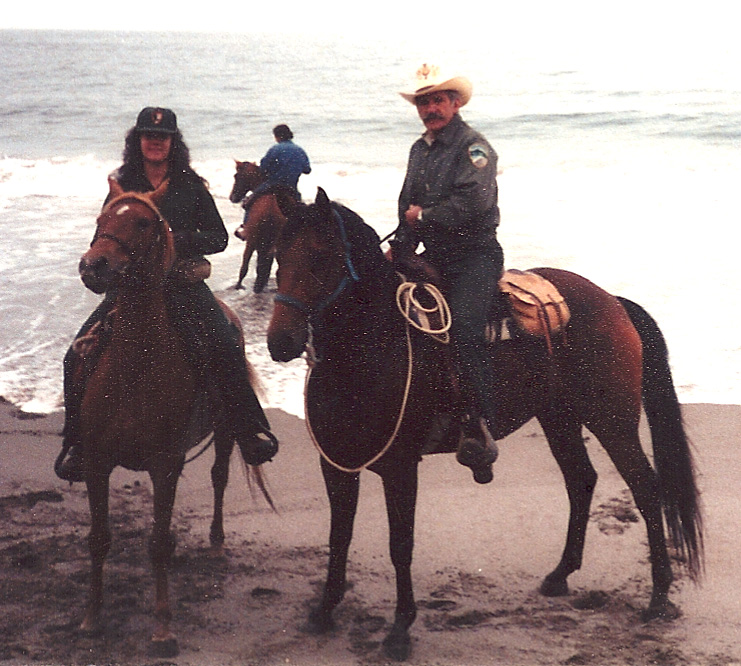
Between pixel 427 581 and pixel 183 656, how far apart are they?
1485 millimetres

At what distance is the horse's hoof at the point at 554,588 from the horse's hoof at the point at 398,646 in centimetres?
99

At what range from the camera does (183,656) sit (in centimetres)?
454

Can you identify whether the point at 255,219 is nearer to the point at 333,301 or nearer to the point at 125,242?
the point at 125,242

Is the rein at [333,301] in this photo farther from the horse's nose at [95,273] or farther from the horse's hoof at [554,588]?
the horse's hoof at [554,588]

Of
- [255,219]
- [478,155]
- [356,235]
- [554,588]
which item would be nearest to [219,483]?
[554,588]

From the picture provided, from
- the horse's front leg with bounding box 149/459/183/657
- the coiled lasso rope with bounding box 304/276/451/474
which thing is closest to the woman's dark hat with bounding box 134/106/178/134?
the coiled lasso rope with bounding box 304/276/451/474

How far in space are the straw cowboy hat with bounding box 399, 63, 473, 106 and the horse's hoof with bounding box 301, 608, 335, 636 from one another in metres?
2.55

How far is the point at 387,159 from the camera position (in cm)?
2497

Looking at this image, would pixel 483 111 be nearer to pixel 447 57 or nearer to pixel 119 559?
pixel 447 57

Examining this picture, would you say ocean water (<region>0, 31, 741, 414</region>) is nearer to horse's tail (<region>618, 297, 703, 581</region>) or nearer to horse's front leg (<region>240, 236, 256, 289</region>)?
horse's front leg (<region>240, 236, 256, 289</region>)

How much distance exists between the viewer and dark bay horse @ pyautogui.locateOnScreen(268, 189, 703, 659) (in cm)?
411

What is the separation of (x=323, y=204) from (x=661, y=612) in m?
2.79

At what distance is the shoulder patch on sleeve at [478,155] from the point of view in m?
4.61

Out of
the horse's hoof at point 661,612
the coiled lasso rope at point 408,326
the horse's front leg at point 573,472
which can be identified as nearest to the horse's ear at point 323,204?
the coiled lasso rope at point 408,326
